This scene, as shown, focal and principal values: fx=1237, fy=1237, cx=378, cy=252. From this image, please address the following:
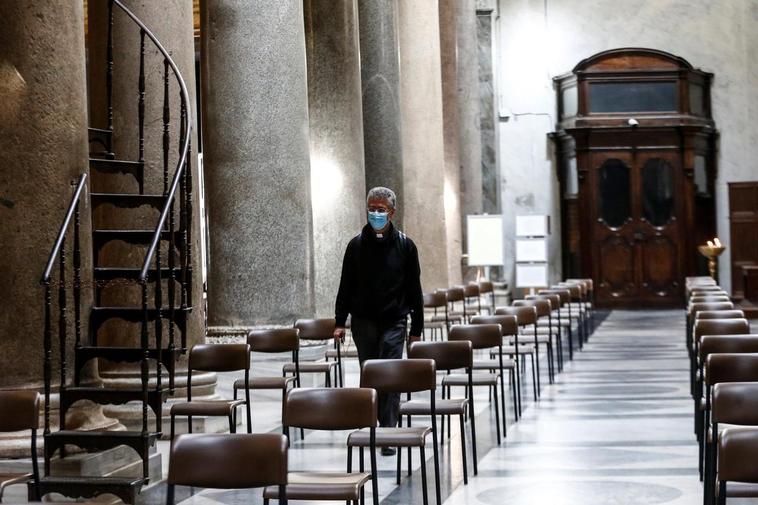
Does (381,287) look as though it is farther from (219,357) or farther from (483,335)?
(483,335)

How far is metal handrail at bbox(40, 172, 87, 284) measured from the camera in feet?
19.0

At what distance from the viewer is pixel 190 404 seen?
7.31 metres

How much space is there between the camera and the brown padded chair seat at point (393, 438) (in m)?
5.89

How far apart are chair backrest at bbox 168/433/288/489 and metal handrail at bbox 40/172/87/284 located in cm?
178

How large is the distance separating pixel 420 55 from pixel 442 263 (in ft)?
9.15

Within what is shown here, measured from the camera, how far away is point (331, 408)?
17.9 ft

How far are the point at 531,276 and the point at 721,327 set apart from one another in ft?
46.5

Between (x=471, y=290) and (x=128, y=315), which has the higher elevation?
(x=128, y=315)

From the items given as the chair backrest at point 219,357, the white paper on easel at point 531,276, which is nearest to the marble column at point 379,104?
the chair backrest at point 219,357

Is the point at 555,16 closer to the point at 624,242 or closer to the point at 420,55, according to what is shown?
the point at 624,242

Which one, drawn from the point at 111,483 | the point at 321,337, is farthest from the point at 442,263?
the point at 111,483

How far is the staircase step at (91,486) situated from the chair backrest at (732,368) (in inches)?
113

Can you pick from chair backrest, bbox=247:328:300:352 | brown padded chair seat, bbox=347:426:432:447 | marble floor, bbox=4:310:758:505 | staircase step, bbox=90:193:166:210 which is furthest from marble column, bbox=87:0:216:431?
brown padded chair seat, bbox=347:426:432:447

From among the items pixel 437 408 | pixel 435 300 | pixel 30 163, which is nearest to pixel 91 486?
pixel 30 163
